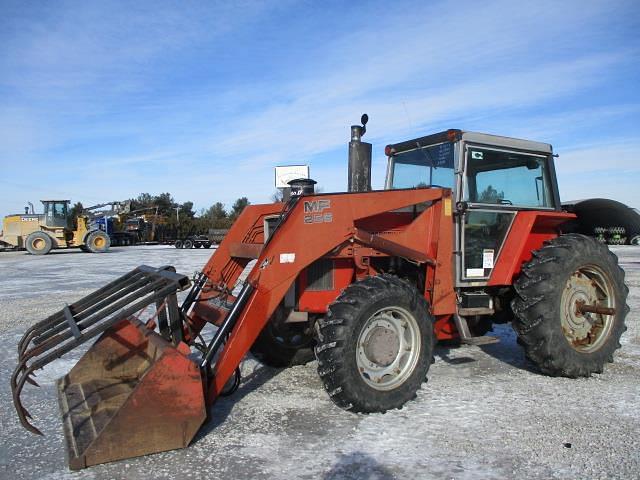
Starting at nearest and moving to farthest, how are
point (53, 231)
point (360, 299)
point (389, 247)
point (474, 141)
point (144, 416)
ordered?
point (144, 416) → point (360, 299) → point (389, 247) → point (474, 141) → point (53, 231)

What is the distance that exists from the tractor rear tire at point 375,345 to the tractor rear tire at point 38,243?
27225 millimetres

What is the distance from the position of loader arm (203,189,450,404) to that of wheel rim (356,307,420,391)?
0.70 m

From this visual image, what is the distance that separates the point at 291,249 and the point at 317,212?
0.38 metres

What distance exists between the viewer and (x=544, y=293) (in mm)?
4680

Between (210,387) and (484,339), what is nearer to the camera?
(210,387)

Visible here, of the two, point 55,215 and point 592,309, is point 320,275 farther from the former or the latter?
point 55,215

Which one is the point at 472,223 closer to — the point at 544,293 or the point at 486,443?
the point at 544,293

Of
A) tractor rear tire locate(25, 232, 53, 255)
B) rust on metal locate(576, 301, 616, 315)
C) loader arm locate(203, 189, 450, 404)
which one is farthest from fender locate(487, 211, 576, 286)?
tractor rear tire locate(25, 232, 53, 255)

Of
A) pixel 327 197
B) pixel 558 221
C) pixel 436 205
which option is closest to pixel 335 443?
pixel 327 197

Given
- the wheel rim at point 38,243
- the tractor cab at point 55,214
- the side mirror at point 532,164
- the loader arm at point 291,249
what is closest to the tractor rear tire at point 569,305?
the side mirror at point 532,164

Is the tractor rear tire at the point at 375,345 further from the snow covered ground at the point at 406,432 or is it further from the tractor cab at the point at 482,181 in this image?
the tractor cab at the point at 482,181

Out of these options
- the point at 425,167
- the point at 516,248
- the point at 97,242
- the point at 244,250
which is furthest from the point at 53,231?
the point at 516,248

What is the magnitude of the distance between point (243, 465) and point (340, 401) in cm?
90

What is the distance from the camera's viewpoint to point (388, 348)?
4148mm
